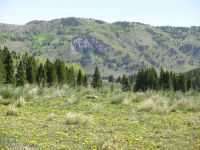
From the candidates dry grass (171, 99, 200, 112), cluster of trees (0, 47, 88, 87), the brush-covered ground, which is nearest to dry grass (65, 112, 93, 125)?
the brush-covered ground

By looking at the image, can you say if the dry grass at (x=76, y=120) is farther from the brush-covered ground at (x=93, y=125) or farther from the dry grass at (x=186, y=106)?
the dry grass at (x=186, y=106)

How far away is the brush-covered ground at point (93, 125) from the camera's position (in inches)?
406

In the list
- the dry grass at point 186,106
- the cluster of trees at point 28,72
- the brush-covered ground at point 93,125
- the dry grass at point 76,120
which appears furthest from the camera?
the cluster of trees at point 28,72

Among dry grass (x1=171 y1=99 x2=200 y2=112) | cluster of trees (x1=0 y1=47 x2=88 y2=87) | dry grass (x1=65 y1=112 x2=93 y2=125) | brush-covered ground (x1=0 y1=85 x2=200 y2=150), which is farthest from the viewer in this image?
cluster of trees (x1=0 y1=47 x2=88 y2=87)

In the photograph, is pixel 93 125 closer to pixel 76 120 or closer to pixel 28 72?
pixel 76 120

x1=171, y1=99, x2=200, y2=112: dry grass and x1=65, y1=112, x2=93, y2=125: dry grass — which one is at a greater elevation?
x1=65, y1=112, x2=93, y2=125: dry grass

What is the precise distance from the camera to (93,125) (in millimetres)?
13273

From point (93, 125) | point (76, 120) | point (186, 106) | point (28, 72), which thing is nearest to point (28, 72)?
point (28, 72)

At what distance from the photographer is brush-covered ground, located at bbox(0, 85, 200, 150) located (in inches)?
406

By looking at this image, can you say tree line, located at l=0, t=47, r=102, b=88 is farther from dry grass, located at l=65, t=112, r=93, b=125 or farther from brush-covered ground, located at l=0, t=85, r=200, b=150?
dry grass, located at l=65, t=112, r=93, b=125

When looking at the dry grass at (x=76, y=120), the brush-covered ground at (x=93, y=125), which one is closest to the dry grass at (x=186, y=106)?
the brush-covered ground at (x=93, y=125)

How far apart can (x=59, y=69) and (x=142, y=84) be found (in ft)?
131

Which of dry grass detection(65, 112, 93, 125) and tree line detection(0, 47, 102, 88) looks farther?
tree line detection(0, 47, 102, 88)

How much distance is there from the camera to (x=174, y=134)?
11.9m
